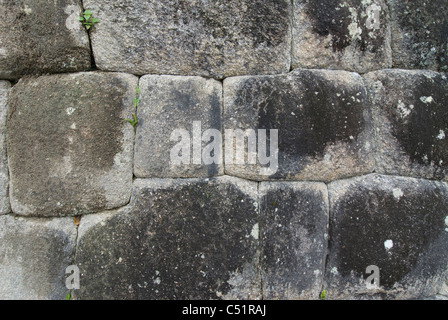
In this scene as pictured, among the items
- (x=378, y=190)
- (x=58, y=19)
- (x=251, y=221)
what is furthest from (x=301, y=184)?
(x=58, y=19)

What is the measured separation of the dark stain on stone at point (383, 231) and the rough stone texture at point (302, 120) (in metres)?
0.21

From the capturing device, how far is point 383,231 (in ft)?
5.51

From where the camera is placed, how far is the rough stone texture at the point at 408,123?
172 cm

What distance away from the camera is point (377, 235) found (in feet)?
5.50

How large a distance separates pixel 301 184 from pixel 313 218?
0.20m

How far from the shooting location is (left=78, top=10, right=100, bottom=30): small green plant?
1545mm

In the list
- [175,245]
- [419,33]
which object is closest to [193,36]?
[175,245]

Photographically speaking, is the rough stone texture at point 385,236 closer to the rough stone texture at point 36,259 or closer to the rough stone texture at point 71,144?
the rough stone texture at point 71,144

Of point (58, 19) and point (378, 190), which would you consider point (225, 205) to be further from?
point (58, 19)

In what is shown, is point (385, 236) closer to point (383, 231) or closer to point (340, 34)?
point (383, 231)

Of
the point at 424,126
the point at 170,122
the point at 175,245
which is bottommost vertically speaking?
the point at 175,245

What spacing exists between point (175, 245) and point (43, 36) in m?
1.30

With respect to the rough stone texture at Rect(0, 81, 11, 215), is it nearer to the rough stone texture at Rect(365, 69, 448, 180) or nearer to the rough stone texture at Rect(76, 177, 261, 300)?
the rough stone texture at Rect(76, 177, 261, 300)

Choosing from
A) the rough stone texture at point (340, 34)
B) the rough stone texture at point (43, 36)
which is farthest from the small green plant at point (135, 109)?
the rough stone texture at point (340, 34)
